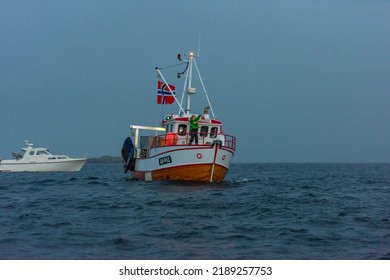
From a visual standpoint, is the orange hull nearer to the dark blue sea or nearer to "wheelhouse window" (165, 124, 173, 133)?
"wheelhouse window" (165, 124, 173, 133)

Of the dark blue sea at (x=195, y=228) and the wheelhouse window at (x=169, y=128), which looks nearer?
the dark blue sea at (x=195, y=228)

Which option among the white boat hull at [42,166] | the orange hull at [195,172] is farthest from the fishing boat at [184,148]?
the white boat hull at [42,166]

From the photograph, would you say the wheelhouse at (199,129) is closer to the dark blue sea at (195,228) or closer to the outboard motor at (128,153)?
the outboard motor at (128,153)

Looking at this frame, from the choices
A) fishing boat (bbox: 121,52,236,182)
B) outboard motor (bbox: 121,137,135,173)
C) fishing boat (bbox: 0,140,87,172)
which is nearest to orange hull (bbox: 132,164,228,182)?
fishing boat (bbox: 121,52,236,182)

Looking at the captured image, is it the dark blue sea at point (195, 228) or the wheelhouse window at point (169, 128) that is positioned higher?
the wheelhouse window at point (169, 128)

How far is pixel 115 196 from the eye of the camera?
21.9 meters

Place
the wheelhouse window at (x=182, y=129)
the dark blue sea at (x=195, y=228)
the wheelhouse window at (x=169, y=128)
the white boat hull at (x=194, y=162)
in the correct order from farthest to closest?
1. the wheelhouse window at (x=169, y=128)
2. the wheelhouse window at (x=182, y=129)
3. the white boat hull at (x=194, y=162)
4. the dark blue sea at (x=195, y=228)

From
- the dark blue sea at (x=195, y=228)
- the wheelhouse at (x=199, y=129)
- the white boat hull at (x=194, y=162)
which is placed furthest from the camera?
the wheelhouse at (x=199, y=129)

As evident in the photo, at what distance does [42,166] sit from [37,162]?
33.8 inches

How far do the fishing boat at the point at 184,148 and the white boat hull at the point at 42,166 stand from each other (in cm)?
2642

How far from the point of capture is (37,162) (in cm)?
5778

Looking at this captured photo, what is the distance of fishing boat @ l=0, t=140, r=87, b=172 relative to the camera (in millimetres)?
57875

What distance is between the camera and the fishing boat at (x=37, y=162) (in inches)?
2279
